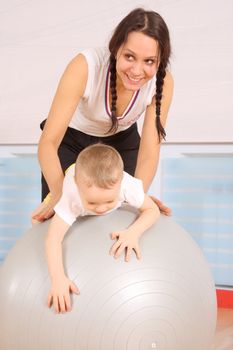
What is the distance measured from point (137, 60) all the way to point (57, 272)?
549mm

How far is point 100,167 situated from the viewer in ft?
4.62

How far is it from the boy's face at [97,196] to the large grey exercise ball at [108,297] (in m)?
0.04

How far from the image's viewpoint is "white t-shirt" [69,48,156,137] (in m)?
1.69

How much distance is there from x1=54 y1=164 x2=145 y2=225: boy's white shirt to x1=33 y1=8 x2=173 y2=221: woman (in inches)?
4.3

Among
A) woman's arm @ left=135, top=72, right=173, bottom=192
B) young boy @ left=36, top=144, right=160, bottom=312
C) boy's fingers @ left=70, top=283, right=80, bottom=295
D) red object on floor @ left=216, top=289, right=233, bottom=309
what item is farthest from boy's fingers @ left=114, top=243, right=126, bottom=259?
red object on floor @ left=216, top=289, right=233, bottom=309

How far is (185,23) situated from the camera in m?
2.83

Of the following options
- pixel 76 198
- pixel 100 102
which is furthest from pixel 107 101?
pixel 76 198

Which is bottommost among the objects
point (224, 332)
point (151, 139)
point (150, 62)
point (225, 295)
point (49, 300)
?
point (225, 295)

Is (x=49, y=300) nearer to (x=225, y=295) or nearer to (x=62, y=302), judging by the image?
(x=62, y=302)

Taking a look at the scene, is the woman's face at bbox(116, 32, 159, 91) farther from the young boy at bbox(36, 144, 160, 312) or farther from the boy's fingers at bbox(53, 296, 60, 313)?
the boy's fingers at bbox(53, 296, 60, 313)

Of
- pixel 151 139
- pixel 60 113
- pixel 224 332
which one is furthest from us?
pixel 224 332

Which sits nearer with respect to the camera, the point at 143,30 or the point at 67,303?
the point at 67,303

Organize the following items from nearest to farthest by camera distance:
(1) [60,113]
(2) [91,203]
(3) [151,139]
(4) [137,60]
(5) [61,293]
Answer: (5) [61,293] → (2) [91,203] → (4) [137,60] → (1) [60,113] → (3) [151,139]

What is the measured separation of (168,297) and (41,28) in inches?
77.4
